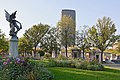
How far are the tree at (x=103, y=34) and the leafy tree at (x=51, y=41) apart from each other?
9099mm

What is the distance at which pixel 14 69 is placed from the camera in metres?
11.2

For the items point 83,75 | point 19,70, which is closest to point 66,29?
point 83,75

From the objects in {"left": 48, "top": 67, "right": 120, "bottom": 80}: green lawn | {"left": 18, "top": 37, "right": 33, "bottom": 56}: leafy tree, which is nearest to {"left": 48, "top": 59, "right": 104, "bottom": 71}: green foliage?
{"left": 48, "top": 67, "right": 120, "bottom": 80}: green lawn

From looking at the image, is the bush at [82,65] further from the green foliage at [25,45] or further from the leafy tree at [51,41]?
the green foliage at [25,45]

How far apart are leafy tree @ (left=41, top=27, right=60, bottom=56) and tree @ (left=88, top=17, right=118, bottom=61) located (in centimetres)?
910

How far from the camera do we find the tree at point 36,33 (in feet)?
205

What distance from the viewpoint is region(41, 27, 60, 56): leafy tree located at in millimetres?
55806

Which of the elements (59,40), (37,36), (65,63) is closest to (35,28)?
(37,36)

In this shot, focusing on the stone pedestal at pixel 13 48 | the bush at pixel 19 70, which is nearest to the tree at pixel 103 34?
the stone pedestal at pixel 13 48

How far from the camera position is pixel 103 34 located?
154ft

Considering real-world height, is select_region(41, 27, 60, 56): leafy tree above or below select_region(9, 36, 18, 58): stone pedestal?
above

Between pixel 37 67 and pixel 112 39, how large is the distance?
36.4 meters

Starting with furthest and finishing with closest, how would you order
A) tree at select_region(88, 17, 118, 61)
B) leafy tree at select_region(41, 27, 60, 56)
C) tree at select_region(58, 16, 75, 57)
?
leafy tree at select_region(41, 27, 60, 56)
tree at select_region(58, 16, 75, 57)
tree at select_region(88, 17, 118, 61)

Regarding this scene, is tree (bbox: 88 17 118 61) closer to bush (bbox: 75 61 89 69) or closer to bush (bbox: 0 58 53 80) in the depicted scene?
bush (bbox: 75 61 89 69)
